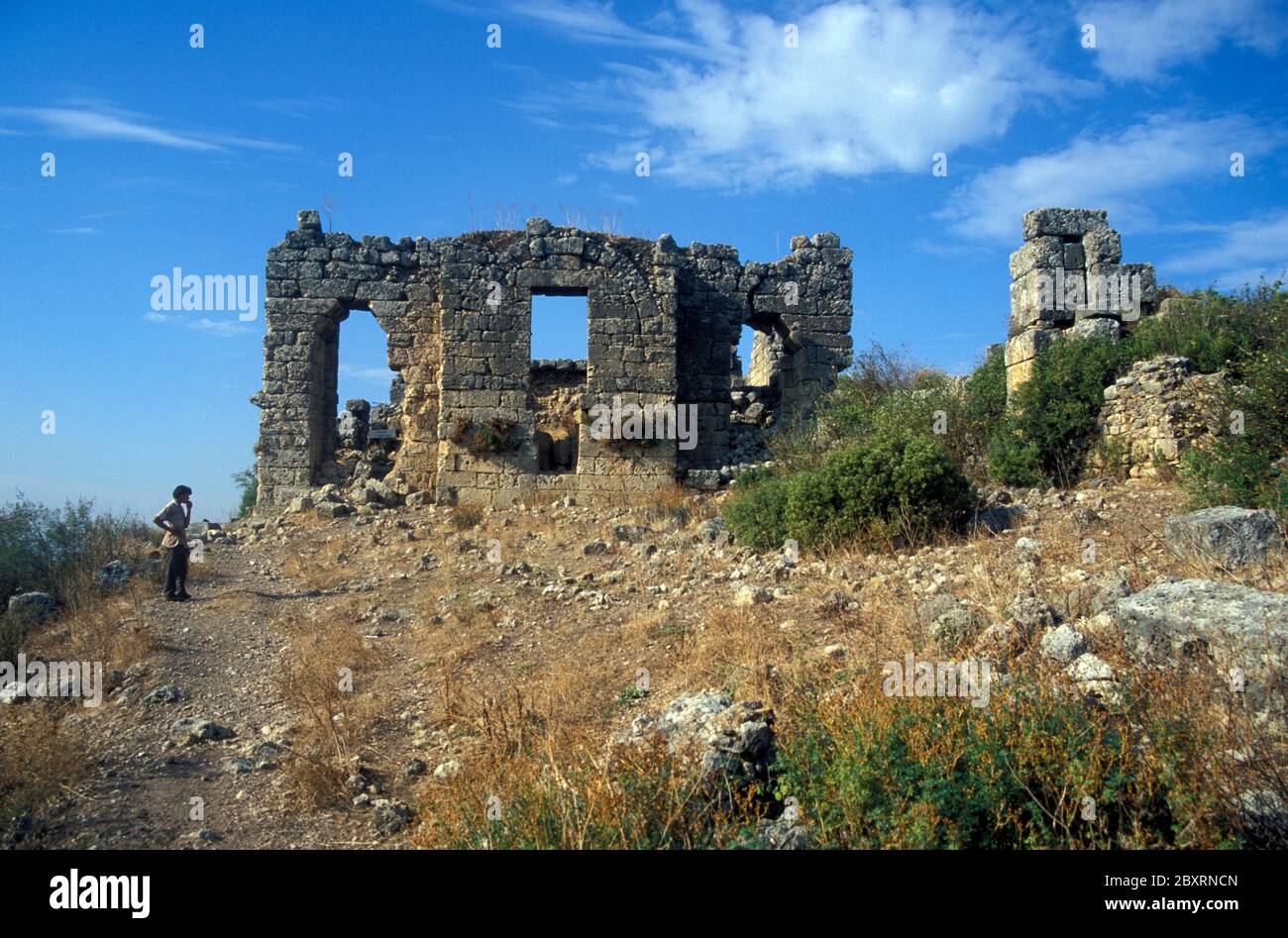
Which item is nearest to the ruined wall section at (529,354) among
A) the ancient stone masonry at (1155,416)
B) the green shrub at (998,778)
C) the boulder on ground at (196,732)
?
the ancient stone masonry at (1155,416)

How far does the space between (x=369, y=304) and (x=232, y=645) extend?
791 cm

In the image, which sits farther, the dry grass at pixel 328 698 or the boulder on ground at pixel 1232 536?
the boulder on ground at pixel 1232 536

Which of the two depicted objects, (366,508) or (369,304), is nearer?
(366,508)

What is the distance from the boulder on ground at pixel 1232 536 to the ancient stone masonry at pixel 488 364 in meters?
8.95

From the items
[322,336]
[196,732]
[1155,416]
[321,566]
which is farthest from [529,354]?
[196,732]

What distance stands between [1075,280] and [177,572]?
11619 mm

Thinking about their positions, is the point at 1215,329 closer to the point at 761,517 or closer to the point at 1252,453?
the point at 1252,453

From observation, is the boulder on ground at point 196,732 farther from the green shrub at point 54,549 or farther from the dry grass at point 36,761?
the green shrub at point 54,549

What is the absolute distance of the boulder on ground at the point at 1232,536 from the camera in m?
6.71

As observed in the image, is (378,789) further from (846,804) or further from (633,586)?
(633,586)

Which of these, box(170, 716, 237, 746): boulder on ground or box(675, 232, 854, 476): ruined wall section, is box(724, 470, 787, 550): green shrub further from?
box(170, 716, 237, 746): boulder on ground

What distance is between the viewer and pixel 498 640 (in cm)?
853
